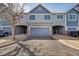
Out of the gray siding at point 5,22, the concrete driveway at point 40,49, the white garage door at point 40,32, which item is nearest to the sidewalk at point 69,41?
the concrete driveway at point 40,49

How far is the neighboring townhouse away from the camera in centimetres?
454

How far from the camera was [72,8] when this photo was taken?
4508 millimetres

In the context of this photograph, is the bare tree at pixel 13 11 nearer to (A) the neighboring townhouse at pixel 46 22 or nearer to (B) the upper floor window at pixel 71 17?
(A) the neighboring townhouse at pixel 46 22

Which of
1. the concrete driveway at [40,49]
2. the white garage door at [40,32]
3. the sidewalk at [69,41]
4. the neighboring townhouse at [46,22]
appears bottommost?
the concrete driveway at [40,49]

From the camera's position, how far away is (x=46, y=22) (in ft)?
15.0

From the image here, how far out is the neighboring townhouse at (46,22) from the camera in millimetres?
4543

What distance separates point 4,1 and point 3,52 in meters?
0.96

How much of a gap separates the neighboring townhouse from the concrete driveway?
0.19 m

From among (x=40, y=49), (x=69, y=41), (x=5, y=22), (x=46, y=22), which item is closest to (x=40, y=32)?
(x=46, y=22)

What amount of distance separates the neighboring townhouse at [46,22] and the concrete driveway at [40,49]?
0.63ft

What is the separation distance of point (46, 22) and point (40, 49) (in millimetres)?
536

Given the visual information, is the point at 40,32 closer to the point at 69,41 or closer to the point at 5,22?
the point at 69,41

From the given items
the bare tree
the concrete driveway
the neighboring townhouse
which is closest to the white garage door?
the neighboring townhouse

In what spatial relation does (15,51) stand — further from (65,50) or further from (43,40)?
(65,50)
